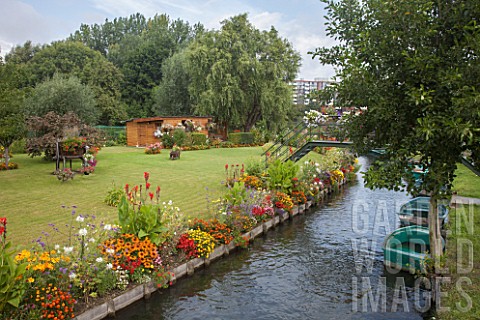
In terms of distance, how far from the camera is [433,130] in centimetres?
564

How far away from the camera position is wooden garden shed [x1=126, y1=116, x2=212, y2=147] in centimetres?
3306

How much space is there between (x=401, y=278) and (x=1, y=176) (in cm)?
1567

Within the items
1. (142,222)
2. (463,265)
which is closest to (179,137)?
(142,222)

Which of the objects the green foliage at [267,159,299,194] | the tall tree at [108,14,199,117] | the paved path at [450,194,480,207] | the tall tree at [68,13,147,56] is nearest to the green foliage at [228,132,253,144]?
the tall tree at [108,14,199,117]

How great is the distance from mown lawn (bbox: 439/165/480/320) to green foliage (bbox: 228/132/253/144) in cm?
2468

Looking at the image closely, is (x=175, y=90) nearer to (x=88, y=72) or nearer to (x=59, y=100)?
(x=88, y=72)

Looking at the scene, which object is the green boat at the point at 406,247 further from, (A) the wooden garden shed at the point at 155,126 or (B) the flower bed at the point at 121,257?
(A) the wooden garden shed at the point at 155,126

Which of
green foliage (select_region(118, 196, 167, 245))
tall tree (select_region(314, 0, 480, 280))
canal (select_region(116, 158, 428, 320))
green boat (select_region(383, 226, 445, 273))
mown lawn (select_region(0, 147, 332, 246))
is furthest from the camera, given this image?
mown lawn (select_region(0, 147, 332, 246))

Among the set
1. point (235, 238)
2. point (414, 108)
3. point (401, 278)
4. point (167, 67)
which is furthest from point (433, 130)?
point (167, 67)

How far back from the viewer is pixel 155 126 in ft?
113

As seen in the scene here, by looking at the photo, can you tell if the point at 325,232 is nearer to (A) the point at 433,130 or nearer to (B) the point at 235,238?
(B) the point at 235,238

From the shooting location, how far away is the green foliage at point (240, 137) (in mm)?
35625

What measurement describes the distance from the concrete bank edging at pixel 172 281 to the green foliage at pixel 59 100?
662 inches

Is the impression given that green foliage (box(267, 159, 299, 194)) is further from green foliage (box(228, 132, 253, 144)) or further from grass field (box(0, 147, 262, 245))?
green foliage (box(228, 132, 253, 144))
